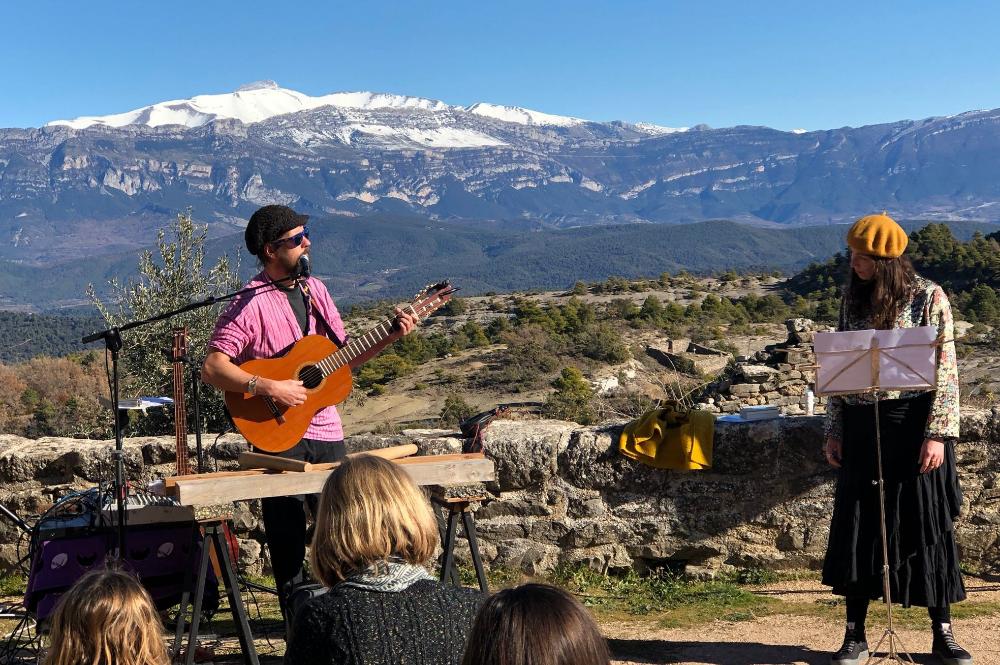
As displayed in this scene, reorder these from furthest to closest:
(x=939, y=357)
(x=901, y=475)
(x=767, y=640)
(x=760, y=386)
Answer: (x=760, y=386) → (x=767, y=640) → (x=901, y=475) → (x=939, y=357)

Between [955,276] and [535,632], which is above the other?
[955,276]

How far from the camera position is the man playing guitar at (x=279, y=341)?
4.48m

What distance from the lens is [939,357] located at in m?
4.52

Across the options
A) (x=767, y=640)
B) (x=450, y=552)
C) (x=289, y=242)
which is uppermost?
(x=289, y=242)

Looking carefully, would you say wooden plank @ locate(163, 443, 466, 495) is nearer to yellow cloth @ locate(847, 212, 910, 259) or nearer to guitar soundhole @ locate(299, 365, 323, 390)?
guitar soundhole @ locate(299, 365, 323, 390)

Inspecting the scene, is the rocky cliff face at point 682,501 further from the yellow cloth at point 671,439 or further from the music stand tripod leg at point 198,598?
the music stand tripod leg at point 198,598

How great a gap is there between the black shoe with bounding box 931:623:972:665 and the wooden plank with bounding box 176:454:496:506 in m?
2.14

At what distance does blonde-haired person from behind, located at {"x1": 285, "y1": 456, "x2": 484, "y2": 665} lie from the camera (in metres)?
2.66

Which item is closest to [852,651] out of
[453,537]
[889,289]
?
[889,289]

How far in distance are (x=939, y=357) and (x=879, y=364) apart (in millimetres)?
309

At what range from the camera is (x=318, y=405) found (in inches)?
179

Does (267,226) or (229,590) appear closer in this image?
(229,590)

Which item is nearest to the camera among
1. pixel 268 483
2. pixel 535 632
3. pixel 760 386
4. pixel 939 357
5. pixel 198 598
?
pixel 535 632

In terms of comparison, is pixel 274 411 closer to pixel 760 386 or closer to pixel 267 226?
pixel 267 226
